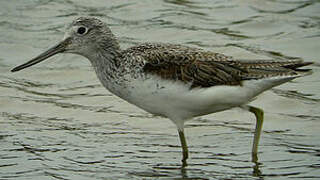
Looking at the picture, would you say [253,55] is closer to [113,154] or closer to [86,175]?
[113,154]

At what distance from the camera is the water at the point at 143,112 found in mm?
8102

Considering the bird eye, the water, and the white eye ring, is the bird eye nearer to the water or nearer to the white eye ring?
the white eye ring

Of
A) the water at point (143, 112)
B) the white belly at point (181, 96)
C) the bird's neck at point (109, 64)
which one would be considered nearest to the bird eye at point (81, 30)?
the bird's neck at point (109, 64)

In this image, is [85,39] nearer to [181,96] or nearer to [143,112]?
[181,96]

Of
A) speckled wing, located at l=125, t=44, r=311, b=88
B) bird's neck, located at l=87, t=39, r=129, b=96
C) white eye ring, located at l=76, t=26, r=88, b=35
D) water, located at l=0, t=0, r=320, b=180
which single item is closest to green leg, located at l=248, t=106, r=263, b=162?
water, located at l=0, t=0, r=320, b=180

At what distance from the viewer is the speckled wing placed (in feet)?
26.6

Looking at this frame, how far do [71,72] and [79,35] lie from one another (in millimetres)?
3785

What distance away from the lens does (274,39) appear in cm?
1319

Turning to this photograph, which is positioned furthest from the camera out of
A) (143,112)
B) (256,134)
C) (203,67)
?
(143,112)

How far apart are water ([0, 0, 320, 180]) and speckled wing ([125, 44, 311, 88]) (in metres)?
0.95

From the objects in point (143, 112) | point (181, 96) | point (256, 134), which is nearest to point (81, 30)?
point (181, 96)

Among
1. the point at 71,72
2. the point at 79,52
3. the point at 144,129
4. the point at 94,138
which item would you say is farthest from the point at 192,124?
the point at 71,72

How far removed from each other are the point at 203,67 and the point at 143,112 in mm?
2566

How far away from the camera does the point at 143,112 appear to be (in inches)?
418
